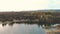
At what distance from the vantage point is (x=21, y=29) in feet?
12.4

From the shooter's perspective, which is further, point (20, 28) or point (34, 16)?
point (20, 28)

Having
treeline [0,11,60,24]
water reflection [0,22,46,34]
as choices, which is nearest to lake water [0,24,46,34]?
water reflection [0,22,46,34]

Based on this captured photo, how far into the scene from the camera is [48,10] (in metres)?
3.76

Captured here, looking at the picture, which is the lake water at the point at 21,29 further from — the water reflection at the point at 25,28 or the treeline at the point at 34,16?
the treeline at the point at 34,16

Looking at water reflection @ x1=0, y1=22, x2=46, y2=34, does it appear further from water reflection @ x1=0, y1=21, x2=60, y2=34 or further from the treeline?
the treeline

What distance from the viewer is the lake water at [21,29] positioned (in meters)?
3.68

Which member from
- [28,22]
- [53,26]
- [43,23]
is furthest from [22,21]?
[53,26]

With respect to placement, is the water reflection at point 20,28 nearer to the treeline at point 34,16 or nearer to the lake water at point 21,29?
the lake water at point 21,29

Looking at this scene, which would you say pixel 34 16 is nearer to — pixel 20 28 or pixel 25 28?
pixel 25 28

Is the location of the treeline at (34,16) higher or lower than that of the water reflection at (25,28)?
higher

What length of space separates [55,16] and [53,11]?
0.15m

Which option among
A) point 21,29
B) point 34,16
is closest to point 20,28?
point 21,29

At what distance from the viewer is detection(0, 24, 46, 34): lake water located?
12.1 ft

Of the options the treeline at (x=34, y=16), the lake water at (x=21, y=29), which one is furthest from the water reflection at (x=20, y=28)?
the treeline at (x=34, y=16)
